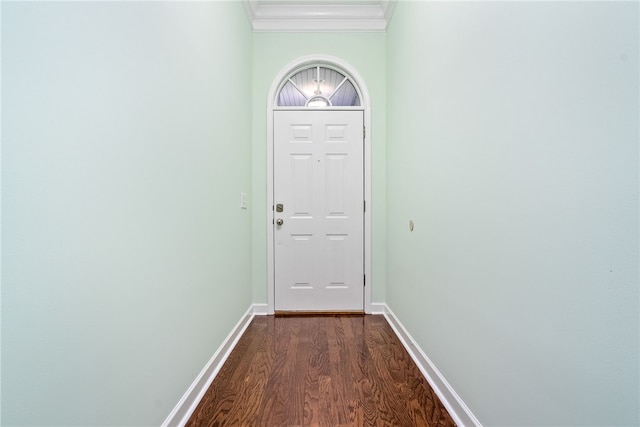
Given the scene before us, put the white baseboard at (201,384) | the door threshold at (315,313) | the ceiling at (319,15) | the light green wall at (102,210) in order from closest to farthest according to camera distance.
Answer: the light green wall at (102,210) → the white baseboard at (201,384) → the ceiling at (319,15) → the door threshold at (315,313)

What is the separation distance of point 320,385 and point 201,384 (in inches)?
25.0

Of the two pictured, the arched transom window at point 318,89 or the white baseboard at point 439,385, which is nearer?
the white baseboard at point 439,385

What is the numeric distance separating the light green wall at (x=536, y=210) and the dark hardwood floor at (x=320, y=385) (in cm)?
27

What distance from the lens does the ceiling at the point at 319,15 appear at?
8.22 ft

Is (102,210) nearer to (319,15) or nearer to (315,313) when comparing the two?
(315,313)

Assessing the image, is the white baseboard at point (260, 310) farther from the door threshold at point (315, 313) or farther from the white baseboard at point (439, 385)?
the white baseboard at point (439, 385)

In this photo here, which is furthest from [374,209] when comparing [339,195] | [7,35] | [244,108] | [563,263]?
[7,35]

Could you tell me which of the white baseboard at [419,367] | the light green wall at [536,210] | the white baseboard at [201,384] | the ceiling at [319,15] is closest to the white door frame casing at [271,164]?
the ceiling at [319,15]

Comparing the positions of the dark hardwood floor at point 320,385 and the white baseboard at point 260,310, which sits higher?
the white baseboard at point 260,310

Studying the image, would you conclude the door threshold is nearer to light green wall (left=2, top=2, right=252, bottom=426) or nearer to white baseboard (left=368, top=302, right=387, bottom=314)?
white baseboard (left=368, top=302, right=387, bottom=314)

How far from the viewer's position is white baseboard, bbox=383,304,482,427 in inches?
47.9

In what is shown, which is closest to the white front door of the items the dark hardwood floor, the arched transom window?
the arched transom window

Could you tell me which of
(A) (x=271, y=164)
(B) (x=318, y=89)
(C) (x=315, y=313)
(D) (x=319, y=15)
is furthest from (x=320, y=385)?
(D) (x=319, y=15)

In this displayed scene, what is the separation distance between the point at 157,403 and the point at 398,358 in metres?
1.38
